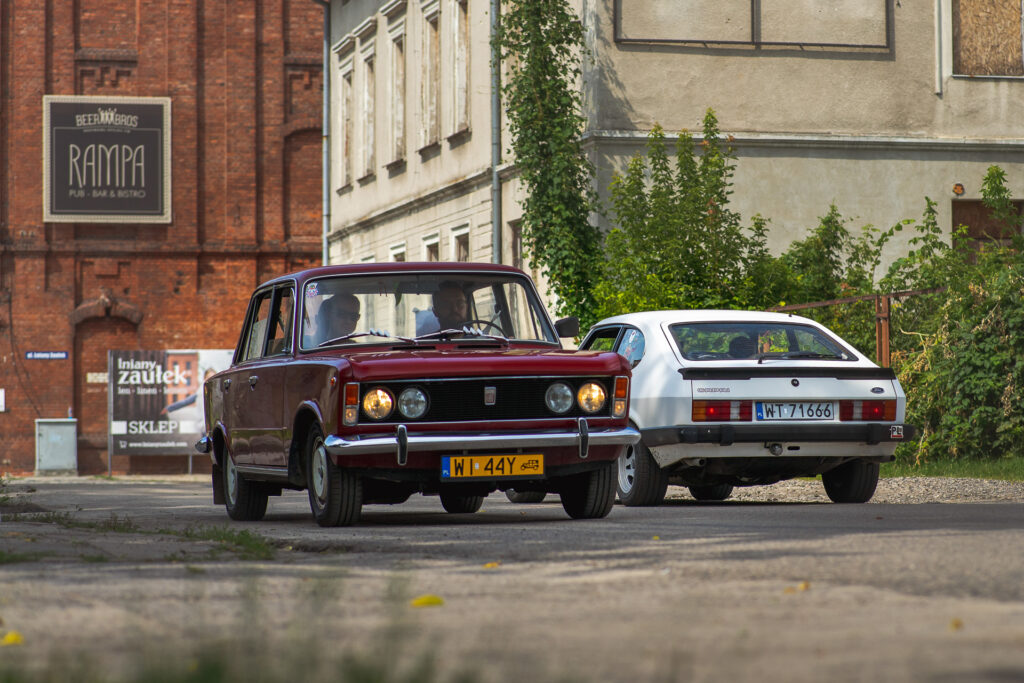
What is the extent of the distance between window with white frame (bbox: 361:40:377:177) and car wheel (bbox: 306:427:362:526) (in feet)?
86.9

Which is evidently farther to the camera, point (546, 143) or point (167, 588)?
point (546, 143)

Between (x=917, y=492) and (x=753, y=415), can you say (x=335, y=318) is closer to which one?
(x=753, y=415)

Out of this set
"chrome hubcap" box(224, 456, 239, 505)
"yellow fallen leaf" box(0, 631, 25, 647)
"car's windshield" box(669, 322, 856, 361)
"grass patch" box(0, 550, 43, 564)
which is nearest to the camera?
"yellow fallen leaf" box(0, 631, 25, 647)

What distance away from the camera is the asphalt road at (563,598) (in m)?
4.60

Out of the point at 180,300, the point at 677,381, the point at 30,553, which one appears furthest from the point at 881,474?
the point at 180,300

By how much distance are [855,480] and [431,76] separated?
2060 centimetres

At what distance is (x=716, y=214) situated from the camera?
2244 centimetres

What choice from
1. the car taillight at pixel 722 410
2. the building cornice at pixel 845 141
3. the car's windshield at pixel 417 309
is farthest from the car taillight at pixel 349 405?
the building cornice at pixel 845 141

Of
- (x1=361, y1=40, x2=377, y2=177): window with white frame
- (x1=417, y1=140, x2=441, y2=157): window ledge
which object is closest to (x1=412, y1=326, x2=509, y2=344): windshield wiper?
(x1=417, y1=140, x2=441, y2=157): window ledge

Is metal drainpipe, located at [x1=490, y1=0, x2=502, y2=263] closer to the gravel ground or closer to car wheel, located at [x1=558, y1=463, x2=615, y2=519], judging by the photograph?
the gravel ground

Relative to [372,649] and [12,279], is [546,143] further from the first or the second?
[12,279]

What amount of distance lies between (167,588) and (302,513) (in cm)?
678

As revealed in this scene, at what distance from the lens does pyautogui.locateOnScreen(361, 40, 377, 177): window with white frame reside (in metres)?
37.0

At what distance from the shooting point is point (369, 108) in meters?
37.4
